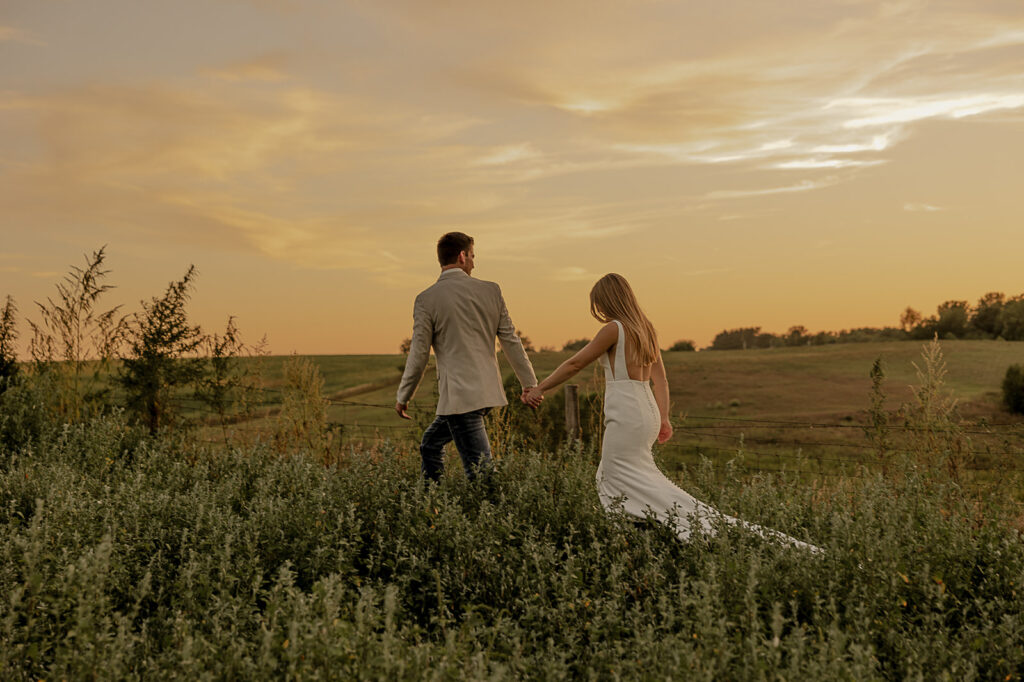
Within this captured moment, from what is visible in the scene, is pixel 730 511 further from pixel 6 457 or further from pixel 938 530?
pixel 6 457

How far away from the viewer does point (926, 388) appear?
8414 mm

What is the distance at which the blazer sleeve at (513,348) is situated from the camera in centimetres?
708

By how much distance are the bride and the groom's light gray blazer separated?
744mm

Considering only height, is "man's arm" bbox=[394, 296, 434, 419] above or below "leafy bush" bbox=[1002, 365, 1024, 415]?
above

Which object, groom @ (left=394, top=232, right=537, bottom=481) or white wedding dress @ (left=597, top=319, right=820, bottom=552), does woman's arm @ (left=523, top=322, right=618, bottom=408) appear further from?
groom @ (left=394, top=232, right=537, bottom=481)

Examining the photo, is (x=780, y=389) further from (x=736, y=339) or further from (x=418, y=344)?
(x=418, y=344)

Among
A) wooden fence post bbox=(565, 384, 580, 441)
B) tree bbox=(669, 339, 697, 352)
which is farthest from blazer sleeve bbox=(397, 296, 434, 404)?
tree bbox=(669, 339, 697, 352)

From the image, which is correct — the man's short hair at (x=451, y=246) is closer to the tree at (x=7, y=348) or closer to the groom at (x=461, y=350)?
the groom at (x=461, y=350)

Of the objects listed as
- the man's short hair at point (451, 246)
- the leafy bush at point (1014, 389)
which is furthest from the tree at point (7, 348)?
the leafy bush at point (1014, 389)

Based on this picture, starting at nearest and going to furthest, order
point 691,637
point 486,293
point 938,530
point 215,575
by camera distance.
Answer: point 691,637
point 215,575
point 938,530
point 486,293

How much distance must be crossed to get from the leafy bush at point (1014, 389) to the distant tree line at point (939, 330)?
104 feet

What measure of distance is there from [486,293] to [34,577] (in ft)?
13.4

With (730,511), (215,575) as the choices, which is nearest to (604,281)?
(730,511)

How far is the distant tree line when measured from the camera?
6556 centimetres
